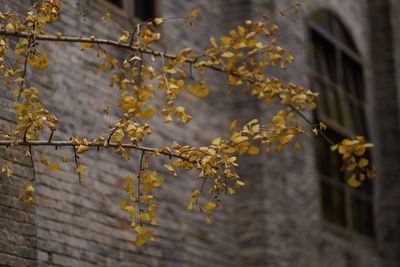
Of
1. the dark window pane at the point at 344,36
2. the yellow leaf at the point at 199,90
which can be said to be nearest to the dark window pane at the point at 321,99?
the dark window pane at the point at 344,36

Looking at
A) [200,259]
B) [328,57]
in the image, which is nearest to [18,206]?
[200,259]

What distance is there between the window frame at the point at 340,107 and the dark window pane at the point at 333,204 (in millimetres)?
44

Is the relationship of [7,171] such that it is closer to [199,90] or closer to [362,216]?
[199,90]

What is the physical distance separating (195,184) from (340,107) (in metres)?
3.87

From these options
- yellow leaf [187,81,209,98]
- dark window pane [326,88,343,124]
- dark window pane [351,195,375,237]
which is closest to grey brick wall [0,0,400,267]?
dark window pane [351,195,375,237]

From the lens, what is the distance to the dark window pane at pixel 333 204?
1268 centimetres

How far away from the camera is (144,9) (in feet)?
35.2

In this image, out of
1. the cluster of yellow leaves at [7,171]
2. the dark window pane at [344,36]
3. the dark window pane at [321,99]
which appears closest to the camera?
the cluster of yellow leaves at [7,171]

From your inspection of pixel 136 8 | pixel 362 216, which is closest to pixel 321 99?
pixel 362 216

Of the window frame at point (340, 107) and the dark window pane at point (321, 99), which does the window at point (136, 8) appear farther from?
the dark window pane at point (321, 99)

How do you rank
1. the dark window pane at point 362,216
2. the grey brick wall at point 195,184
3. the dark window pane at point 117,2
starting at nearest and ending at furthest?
the grey brick wall at point 195,184, the dark window pane at point 117,2, the dark window pane at point 362,216

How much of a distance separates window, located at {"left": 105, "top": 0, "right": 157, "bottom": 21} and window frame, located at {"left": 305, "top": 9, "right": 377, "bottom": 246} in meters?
2.90

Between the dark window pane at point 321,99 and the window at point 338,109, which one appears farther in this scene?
the dark window pane at point 321,99

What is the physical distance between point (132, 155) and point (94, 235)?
3.67 feet
